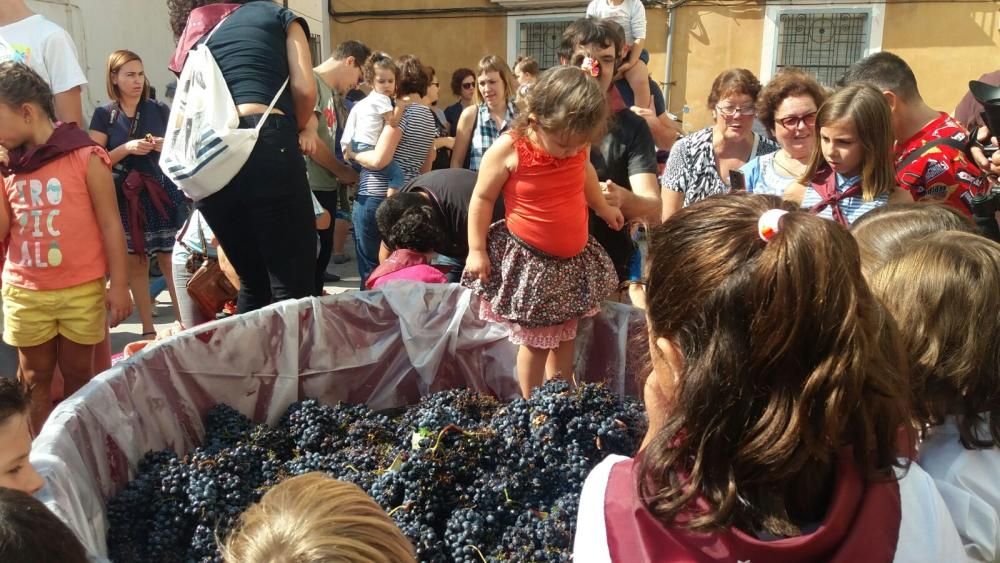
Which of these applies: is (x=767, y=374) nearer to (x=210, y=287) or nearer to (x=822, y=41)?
(x=210, y=287)

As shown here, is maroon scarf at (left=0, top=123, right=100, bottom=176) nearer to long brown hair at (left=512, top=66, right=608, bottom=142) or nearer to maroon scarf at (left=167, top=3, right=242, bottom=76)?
maroon scarf at (left=167, top=3, right=242, bottom=76)

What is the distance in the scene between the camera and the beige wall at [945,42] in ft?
37.0

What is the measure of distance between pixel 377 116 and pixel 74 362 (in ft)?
7.49

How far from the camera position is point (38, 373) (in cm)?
259

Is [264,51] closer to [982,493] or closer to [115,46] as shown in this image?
[982,493]

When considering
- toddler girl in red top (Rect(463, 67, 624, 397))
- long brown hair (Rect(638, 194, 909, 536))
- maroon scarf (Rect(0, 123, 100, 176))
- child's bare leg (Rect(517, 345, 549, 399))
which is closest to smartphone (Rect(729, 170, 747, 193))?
toddler girl in red top (Rect(463, 67, 624, 397))

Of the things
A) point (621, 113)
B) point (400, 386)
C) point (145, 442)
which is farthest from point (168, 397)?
point (621, 113)

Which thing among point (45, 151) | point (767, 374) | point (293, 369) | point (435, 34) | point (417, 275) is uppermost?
point (435, 34)

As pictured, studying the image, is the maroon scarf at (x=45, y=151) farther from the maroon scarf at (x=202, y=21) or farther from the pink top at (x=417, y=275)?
the pink top at (x=417, y=275)

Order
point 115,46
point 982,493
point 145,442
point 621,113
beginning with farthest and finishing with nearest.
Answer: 1. point 115,46
2. point 621,113
3. point 145,442
4. point 982,493

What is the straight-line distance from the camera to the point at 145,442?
1.94m

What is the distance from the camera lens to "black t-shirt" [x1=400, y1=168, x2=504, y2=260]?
2746 mm

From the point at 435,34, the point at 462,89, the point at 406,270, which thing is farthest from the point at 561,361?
the point at 435,34

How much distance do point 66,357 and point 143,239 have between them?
1727mm
